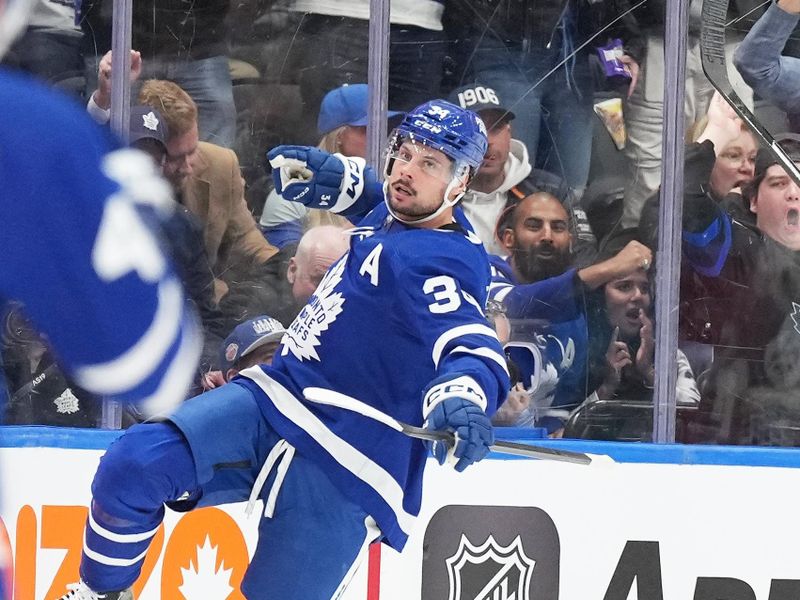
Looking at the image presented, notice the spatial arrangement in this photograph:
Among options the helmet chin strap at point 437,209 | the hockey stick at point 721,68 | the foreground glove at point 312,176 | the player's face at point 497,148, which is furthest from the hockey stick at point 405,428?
the hockey stick at point 721,68

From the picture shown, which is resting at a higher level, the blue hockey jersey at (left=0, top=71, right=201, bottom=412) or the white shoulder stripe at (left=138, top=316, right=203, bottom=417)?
the blue hockey jersey at (left=0, top=71, right=201, bottom=412)

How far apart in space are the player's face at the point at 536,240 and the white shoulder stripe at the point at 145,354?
2.91ft

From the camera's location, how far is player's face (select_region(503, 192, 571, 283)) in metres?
3.60

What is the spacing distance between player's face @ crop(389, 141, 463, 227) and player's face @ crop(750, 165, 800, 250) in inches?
50.1

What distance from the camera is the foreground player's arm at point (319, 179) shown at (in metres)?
2.80

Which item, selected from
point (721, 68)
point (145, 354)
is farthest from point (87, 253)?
point (721, 68)

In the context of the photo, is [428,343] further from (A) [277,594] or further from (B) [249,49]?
(B) [249,49]

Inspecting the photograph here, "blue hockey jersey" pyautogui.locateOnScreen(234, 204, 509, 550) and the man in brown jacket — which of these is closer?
"blue hockey jersey" pyautogui.locateOnScreen(234, 204, 509, 550)

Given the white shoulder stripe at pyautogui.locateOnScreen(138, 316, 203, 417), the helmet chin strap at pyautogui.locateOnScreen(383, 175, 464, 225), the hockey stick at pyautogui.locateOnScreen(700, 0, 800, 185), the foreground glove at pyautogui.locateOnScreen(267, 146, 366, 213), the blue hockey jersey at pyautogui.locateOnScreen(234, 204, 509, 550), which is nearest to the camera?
the blue hockey jersey at pyautogui.locateOnScreen(234, 204, 509, 550)

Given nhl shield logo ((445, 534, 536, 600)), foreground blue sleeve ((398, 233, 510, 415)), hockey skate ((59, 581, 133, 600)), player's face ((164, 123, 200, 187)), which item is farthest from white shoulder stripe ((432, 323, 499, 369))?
player's face ((164, 123, 200, 187))

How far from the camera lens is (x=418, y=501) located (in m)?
2.69

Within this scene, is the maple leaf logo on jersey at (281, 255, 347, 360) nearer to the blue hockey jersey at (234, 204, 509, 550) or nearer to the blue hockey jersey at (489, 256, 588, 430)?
the blue hockey jersey at (234, 204, 509, 550)

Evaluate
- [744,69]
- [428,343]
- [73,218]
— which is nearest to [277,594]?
[428,343]

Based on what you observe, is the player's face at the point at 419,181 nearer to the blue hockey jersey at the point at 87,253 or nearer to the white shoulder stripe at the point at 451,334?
the white shoulder stripe at the point at 451,334
